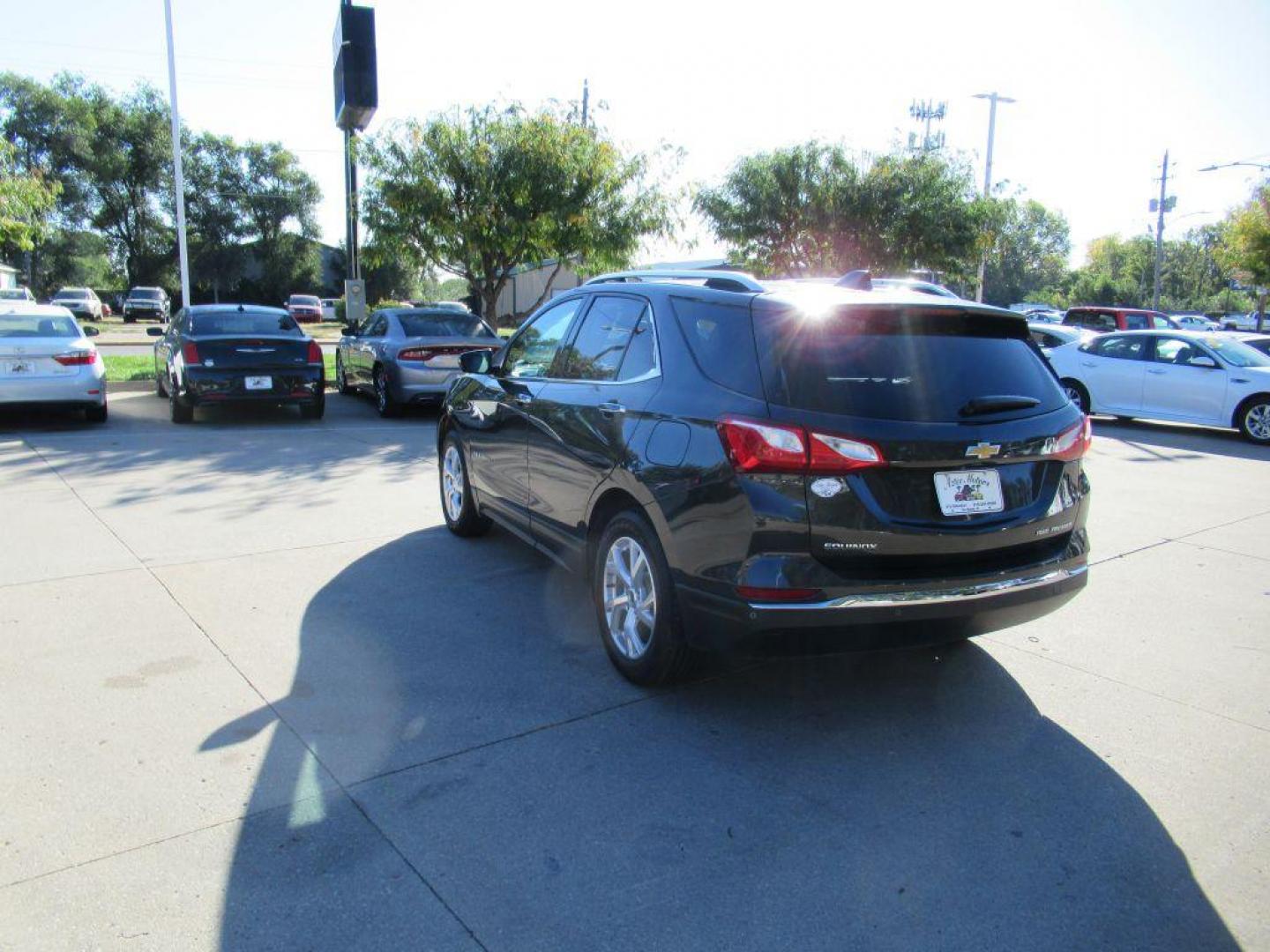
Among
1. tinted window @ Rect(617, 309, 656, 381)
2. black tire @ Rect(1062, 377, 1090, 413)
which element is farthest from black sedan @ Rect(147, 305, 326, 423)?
black tire @ Rect(1062, 377, 1090, 413)

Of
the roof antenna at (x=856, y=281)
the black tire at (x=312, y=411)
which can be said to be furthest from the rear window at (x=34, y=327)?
the roof antenna at (x=856, y=281)

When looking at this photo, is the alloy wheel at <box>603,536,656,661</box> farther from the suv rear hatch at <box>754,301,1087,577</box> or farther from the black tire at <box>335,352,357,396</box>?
the black tire at <box>335,352,357,396</box>

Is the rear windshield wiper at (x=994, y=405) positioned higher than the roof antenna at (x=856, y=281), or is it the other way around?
the roof antenna at (x=856, y=281)

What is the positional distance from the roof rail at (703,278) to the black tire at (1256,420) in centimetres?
1150

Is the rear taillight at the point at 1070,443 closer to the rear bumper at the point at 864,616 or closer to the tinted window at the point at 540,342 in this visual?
the rear bumper at the point at 864,616

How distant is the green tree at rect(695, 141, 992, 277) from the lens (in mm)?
23016

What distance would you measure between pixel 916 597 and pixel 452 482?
3.90 meters

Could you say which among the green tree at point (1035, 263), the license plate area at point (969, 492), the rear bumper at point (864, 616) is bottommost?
the rear bumper at point (864, 616)

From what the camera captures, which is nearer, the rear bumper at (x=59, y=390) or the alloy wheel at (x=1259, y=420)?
the rear bumper at (x=59, y=390)

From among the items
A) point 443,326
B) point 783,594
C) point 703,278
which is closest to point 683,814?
point 783,594

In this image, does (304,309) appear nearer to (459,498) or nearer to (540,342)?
(459,498)

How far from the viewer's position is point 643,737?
3689mm

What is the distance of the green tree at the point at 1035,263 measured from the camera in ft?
316

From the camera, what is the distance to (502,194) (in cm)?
1691
